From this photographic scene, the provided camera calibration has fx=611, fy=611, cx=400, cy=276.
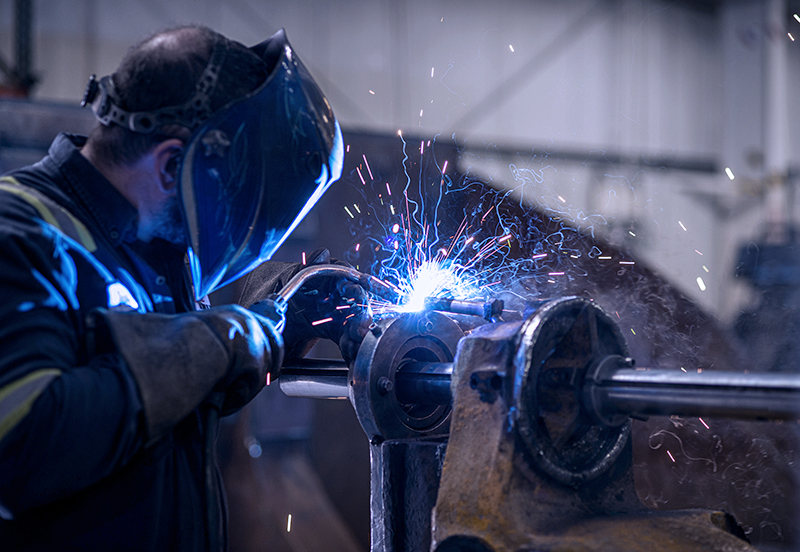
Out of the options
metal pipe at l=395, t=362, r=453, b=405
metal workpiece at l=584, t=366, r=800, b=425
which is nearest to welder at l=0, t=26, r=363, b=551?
metal pipe at l=395, t=362, r=453, b=405

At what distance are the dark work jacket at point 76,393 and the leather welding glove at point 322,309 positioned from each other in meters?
0.37

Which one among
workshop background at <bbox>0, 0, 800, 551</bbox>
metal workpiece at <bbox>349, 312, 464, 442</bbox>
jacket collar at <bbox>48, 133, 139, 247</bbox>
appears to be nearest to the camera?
jacket collar at <bbox>48, 133, 139, 247</bbox>

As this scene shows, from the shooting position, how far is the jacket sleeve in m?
0.86

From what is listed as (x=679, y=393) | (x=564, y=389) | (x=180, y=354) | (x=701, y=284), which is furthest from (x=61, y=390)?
(x=701, y=284)

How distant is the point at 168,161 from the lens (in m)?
1.17

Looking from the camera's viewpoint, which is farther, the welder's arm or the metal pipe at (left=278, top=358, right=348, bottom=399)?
the metal pipe at (left=278, top=358, right=348, bottom=399)

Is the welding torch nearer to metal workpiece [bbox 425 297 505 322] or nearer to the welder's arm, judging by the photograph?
metal workpiece [bbox 425 297 505 322]

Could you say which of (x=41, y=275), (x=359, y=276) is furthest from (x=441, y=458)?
(x=41, y=275)

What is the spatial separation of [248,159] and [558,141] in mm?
6626

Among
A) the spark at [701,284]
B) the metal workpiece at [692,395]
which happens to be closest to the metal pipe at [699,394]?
the metal workpiece at [692,395]

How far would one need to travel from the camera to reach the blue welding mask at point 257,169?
1180mm

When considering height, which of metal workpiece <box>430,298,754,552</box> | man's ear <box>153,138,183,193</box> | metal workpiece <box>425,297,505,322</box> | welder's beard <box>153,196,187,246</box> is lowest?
metal workpiece <box>430,298,754,552</box>

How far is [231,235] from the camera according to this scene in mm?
1273

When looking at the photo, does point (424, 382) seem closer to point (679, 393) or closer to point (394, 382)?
point (394, 382)
